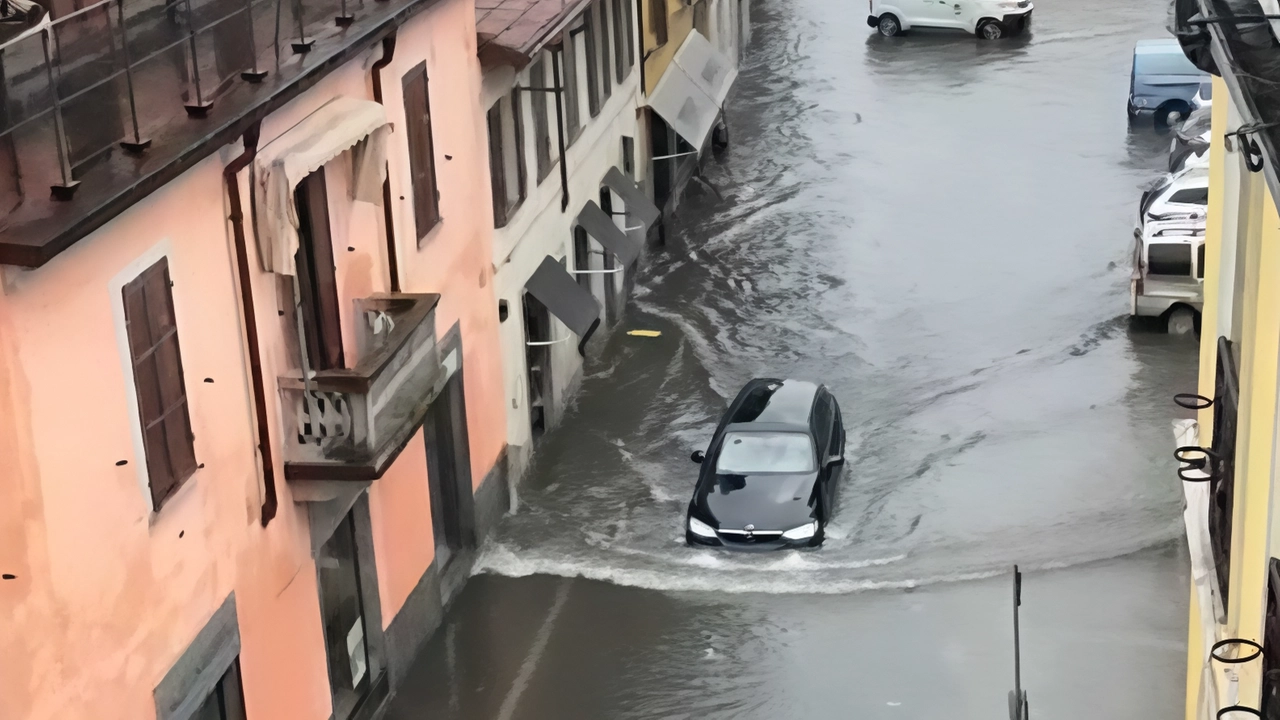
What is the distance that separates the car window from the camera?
25898 millimetres

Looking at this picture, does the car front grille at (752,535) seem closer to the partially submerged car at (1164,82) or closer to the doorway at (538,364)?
the doorway at (538,364)

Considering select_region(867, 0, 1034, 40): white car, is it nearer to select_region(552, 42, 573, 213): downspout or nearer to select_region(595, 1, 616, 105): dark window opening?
select_region(595, 1, 616, 105): dark window opening

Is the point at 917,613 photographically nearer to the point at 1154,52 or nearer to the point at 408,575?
the point at 408,575

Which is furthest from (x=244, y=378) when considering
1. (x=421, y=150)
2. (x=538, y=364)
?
(x=538, y=364)

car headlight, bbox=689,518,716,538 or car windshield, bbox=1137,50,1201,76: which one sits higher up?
car windshield, bbox=1137,50,1201,76

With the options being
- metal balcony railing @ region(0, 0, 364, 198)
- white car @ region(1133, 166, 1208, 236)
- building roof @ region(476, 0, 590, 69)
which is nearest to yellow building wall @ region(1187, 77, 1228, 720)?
metal balcony railing @ region(0, 0, 364, 198)

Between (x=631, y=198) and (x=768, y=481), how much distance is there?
28.6ft

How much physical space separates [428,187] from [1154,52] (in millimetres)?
24613

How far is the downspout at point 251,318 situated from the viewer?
41.0ft

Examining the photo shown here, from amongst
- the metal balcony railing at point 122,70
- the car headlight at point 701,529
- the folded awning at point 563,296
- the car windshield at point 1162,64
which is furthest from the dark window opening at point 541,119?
the car windshield at point 1162,64

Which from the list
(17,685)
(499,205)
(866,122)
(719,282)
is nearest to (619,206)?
(719,282)

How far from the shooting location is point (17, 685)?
31.4 ft

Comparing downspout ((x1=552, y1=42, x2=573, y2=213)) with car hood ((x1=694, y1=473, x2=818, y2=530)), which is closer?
car hood ((x1=694, y1=473, x2=818, y2=530))

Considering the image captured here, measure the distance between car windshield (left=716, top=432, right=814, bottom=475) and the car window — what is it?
31.5 ft
